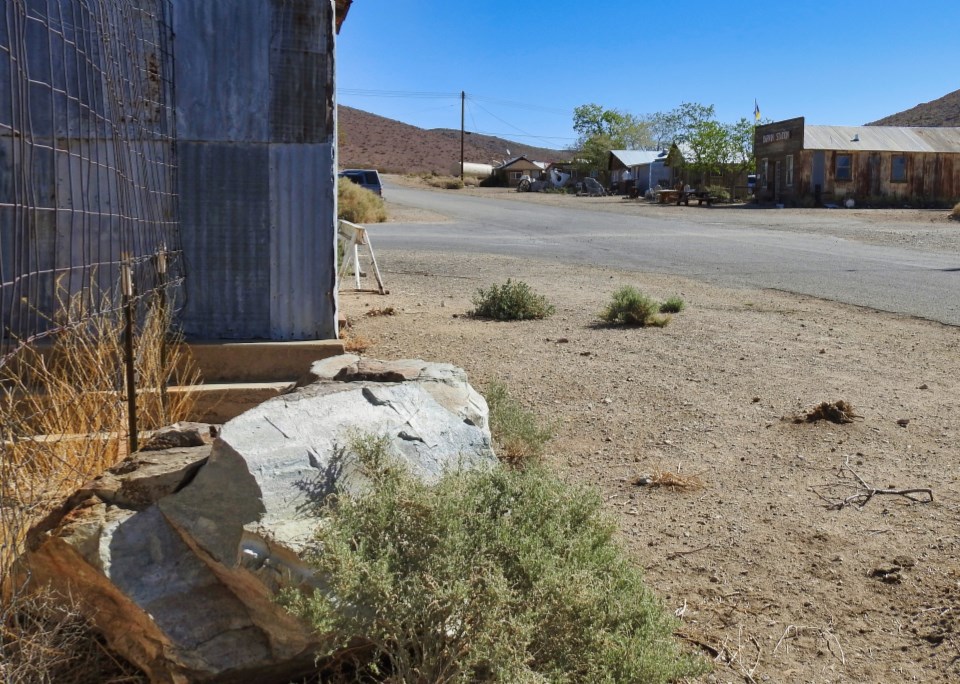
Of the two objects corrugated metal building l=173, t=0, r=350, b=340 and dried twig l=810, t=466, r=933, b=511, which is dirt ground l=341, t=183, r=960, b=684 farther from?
corrugated metal building l=173, t=0, r=350, b=340

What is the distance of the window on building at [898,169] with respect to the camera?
140 ft

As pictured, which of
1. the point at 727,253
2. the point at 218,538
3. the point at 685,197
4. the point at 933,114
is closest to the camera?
the point at 218,538

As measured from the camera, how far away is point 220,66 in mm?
6473

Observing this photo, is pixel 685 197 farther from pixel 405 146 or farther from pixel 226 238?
pixel 405 146

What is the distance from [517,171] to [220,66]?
76695mm

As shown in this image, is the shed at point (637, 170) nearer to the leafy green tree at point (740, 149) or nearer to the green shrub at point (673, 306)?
the leafy green tree at point (740, 149)

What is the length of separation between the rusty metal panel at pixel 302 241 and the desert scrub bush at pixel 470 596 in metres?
3.73

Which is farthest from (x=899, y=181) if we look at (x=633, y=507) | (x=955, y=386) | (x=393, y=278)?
(x=633, y=507)

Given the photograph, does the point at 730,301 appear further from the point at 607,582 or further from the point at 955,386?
the point at 607,582

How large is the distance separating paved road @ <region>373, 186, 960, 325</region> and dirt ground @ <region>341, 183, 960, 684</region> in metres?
1.96

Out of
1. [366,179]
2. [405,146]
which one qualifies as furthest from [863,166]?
[405,146]

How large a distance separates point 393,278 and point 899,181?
35200 mm

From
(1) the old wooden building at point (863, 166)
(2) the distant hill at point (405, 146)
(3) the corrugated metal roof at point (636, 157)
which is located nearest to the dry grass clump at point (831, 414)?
(1) the old wooden building at point (863, 166)

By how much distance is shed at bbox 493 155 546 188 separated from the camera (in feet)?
257
